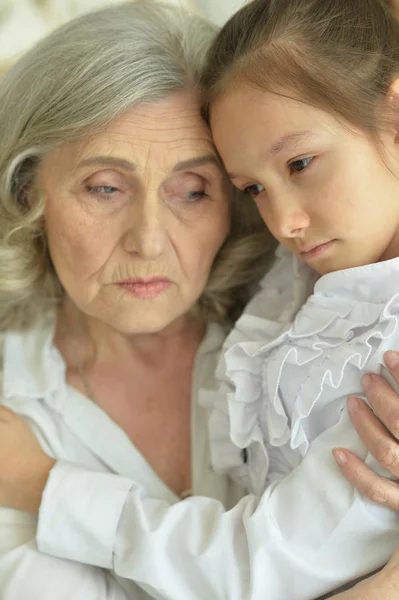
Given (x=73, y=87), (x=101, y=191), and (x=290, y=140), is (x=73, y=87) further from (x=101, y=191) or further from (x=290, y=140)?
(x=290, y=140)

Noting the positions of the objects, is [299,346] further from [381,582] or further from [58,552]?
[58,552]

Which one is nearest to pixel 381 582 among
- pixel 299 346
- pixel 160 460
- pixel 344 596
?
pixel 344 596

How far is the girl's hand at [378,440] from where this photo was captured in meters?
1.17

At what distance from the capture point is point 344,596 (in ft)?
3.92

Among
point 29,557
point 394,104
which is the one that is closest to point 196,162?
point 394,104

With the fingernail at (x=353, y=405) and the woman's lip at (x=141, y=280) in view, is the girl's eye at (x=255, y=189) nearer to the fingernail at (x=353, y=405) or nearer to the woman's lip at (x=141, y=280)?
the woman's lip at (x=141, y=280)

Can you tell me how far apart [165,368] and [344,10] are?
94 cm

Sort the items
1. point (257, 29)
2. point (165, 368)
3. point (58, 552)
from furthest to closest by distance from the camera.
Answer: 1. point (165, 368)
2. point (58, 552)
3. point (257, 29)

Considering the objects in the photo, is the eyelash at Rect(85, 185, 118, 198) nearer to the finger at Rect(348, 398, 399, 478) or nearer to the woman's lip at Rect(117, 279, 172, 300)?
the woman's lip at Rect(117, 279, 172, 300)

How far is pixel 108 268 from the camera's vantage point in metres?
1.49

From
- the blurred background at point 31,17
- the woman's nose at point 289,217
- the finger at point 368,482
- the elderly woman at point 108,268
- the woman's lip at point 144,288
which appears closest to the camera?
the finger at point 368,482

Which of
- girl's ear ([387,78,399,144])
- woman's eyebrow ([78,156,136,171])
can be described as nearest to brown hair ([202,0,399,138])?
girl's ear ([387,78,399,144])

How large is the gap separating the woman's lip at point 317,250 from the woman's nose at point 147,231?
30cm

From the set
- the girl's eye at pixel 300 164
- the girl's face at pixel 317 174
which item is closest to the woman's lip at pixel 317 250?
the girl's face at pixel 317 174
